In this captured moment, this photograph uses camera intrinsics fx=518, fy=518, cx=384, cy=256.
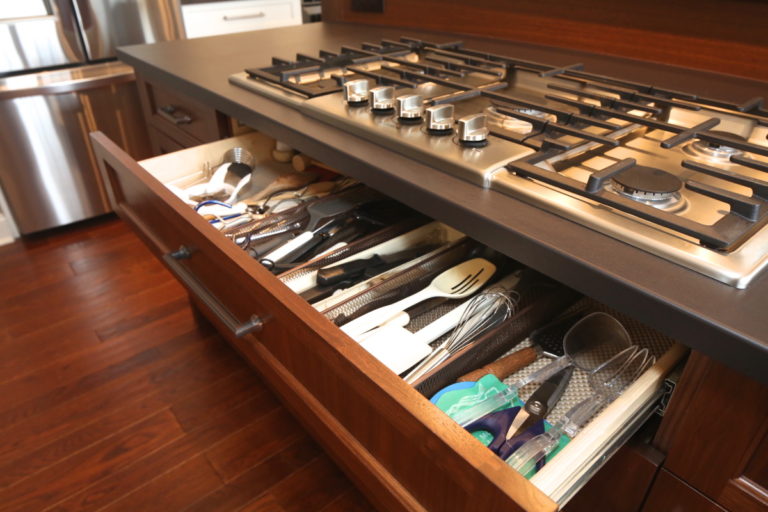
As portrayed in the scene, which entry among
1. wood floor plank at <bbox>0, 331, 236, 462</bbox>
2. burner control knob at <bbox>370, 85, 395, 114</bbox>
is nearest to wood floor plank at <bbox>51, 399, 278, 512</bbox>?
wood floor plank at <bbox>0, 331, 236, 462</bbox>

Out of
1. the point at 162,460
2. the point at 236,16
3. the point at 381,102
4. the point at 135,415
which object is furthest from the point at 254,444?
the point at 236,16

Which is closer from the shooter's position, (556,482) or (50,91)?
(556,482)

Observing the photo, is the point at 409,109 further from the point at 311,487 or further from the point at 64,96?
the point at 64,96

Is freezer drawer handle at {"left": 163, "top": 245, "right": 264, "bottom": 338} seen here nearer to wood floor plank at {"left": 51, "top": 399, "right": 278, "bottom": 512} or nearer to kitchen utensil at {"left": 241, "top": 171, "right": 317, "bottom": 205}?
kitchen utensil at {"left": 241, "top": 171, "right": 317, "bottom": 205}

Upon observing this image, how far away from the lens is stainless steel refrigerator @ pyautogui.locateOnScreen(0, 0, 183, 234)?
1654 millimetres

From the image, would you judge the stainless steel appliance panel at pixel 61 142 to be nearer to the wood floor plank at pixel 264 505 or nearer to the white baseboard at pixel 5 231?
the white baseboard at pixel 5 231

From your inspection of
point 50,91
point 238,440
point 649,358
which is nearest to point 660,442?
point 649,358

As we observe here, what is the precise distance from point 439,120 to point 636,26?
542mm

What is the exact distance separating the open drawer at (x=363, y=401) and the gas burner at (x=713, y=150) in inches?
9.1

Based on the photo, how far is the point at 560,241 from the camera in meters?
0.45

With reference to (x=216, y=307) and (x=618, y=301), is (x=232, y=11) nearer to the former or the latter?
(x=216, y=307)

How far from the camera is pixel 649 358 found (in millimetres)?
594

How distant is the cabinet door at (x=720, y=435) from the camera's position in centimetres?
41

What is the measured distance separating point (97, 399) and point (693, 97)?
1.34 meters
